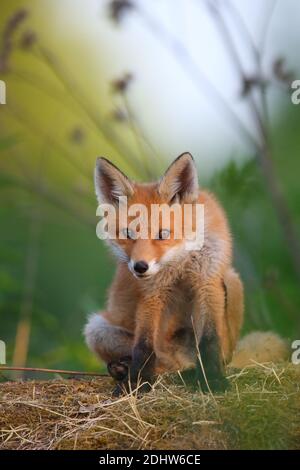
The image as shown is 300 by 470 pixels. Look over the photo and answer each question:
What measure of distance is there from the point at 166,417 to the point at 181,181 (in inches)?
58.2

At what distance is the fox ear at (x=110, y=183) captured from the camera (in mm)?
5410

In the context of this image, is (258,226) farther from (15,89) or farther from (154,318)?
(15,89)

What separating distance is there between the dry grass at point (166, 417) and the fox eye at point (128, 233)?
87 centimetres

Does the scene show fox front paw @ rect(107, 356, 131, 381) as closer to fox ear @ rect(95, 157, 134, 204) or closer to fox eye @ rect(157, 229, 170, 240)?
fox eye @ rect(157, 229, 170, 240)

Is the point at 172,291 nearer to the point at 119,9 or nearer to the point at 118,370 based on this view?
the point at 118,370

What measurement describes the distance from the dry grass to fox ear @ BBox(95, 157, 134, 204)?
3.86ft

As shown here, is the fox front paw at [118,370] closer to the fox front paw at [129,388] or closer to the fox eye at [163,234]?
the fox front paw at [129,388]

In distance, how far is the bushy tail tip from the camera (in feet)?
19.0

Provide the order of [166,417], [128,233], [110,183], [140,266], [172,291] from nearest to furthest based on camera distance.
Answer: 1. [166,417]
2. [140,266]
3. [128,233]
4. [110,183]
5. [172,291]

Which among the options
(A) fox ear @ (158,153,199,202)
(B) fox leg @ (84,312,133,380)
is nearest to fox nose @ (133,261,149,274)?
(A) fox ear @ (158,153,199,202)

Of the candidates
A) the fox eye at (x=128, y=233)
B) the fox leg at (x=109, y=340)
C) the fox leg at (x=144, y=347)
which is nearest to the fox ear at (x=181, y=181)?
the fox eye at (x=128, y=233)

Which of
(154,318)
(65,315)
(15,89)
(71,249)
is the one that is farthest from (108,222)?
(15,89)

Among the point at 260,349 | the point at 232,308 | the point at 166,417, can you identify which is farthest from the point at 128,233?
the point at 260,349

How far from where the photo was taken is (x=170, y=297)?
5.66 meters
